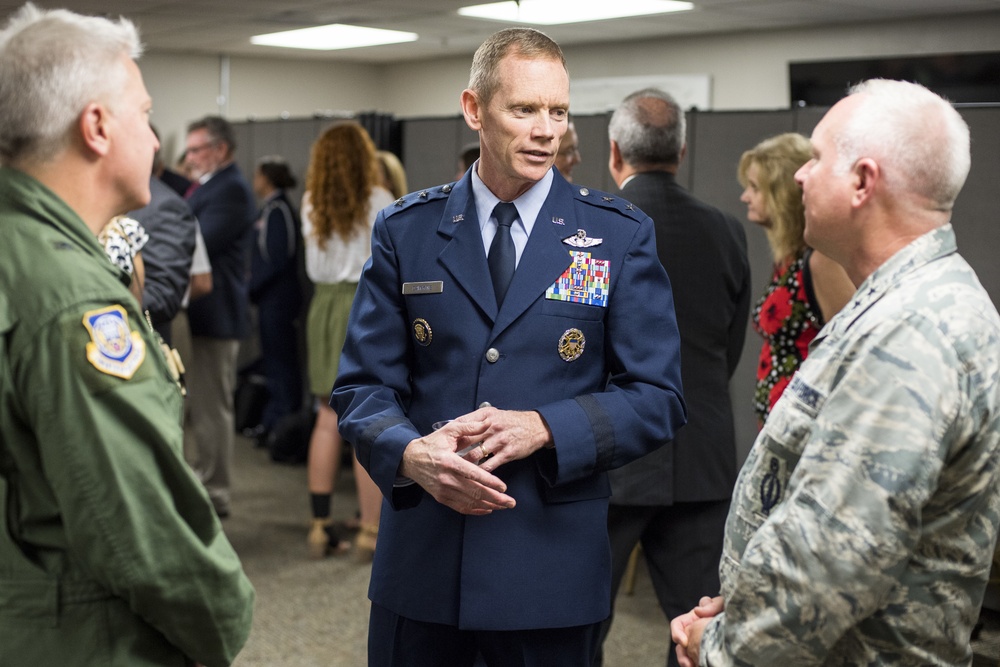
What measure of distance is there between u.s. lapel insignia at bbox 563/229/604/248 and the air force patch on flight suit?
2.63 ft

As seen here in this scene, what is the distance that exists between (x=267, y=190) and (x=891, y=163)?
17.6 feet

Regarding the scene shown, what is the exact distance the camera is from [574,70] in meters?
9.82

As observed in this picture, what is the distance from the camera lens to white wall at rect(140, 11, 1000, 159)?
7.72 meters

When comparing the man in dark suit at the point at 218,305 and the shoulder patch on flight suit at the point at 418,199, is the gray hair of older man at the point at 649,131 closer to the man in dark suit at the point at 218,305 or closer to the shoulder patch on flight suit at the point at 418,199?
the shoulder patch on flight suit at the point at 418,199

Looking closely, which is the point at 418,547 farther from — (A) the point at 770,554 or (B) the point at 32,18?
(B) the point at 32,18

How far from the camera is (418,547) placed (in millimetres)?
1724

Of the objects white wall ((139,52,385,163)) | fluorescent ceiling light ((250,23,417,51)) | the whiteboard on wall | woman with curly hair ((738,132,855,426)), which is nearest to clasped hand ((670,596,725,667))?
woman with curly hair ((738,132,855,426))

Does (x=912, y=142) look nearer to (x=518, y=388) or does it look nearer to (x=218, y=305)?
(x=518, y=388)

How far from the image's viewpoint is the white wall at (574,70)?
25.3ft

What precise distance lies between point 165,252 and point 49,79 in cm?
235

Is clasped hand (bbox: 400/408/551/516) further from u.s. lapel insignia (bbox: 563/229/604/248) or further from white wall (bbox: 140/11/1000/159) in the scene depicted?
white wall (bbox: 140/11/1000/159)

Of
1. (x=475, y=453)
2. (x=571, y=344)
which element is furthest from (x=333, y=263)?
(x=475, y=453)

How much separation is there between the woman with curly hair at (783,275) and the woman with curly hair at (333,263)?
181 cm

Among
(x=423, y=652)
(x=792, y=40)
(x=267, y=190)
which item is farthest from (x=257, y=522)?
(x=792, y=40)
